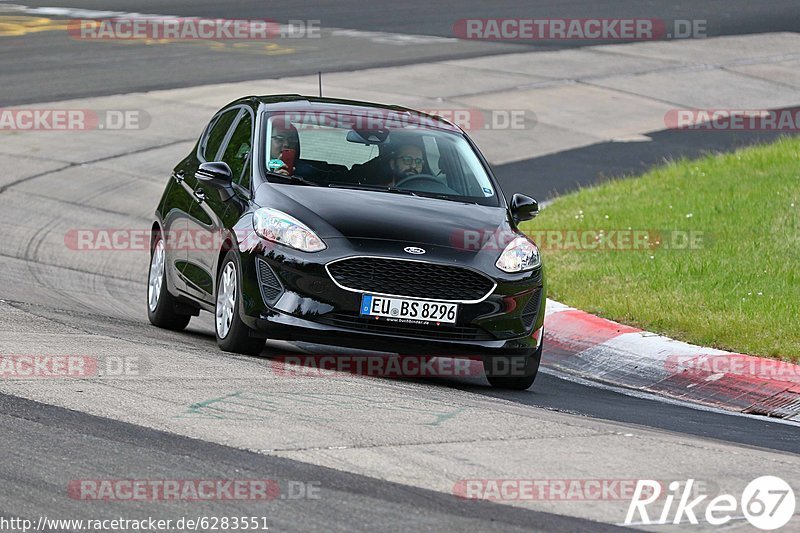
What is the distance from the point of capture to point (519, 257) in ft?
29.6

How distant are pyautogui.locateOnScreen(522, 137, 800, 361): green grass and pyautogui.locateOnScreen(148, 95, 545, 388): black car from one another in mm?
1701

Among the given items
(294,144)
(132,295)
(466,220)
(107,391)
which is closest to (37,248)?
(132,295)

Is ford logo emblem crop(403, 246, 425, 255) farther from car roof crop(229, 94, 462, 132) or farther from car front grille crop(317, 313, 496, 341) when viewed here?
car roof crop(229, 94, 462, 132)

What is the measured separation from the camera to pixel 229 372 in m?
8.02

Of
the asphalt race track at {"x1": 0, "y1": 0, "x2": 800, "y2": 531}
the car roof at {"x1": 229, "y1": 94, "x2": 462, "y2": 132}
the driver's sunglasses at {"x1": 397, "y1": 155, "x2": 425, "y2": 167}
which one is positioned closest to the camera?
the asphalt race track at {"x1": 0, "y1": 0, "x2": 800, "y2": 531}

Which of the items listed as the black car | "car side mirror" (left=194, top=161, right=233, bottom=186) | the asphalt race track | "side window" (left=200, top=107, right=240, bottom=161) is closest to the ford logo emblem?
the black car

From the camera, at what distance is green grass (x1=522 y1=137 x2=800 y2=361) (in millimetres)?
10469

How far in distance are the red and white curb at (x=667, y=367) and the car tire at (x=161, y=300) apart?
8.55 ft

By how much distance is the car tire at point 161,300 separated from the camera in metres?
10.6

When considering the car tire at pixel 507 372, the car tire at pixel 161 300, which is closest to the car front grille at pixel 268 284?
the car tire at pixel 507 372

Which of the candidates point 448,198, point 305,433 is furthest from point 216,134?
point 305,433

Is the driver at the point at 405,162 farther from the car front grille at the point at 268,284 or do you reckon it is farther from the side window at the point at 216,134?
the side window at the point at 216,134

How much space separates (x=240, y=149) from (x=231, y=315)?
1456 millimetres

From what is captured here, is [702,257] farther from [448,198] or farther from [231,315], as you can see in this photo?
[231,315]
